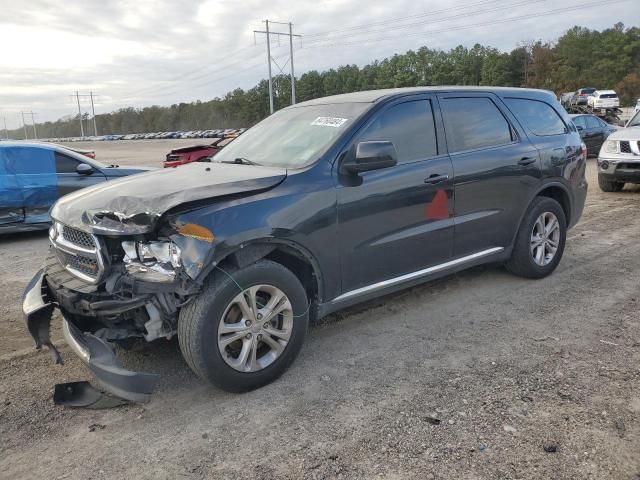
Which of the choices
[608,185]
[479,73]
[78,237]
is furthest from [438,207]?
[479,73]

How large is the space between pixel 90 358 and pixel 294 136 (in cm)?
222

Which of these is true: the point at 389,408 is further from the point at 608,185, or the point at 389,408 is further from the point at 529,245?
the point at 608,185

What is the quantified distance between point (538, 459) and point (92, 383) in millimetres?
2730

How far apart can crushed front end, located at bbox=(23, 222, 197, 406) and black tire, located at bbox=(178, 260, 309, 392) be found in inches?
4.7

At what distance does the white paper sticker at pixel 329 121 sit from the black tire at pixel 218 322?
1271 millimetres

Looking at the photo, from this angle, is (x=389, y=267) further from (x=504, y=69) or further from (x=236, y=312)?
(x=504, y=69)

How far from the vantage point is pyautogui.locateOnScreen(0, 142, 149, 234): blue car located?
26.0 feet

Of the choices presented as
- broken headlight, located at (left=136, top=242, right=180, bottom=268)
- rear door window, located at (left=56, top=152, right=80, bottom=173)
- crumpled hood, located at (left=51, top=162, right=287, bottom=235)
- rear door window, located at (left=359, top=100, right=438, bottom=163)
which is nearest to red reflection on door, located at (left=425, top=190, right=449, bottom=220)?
rear door window, located at (left=359, top=100, right=438, bottom=163)

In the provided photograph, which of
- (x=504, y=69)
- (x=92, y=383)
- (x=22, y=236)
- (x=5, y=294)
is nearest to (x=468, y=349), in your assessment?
(x=92, y=383)

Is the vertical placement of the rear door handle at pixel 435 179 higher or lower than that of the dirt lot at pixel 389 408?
higher

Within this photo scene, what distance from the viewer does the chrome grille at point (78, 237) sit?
3.25 meters

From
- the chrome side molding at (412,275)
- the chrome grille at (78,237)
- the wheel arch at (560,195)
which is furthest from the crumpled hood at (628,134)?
the chrome grille at (78,237)

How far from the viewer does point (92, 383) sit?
139 inches

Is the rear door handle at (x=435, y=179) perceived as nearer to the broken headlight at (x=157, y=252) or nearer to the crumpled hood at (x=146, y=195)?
the crumpled hood at (x=146, y=195)
